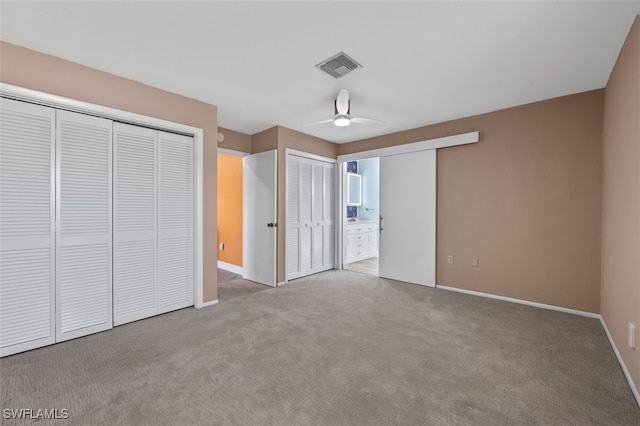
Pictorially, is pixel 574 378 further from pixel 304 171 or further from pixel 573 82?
pixel 304 171

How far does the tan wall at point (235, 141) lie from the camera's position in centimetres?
434

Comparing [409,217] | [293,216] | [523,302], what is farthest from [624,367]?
[293,216]

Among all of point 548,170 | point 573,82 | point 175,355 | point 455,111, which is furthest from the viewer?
point 455,111

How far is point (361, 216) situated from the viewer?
Answer: 24.1 ft

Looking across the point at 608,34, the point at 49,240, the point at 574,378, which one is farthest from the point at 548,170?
the point at 49,240

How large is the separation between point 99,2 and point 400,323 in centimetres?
354

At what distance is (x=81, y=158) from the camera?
2467 mm

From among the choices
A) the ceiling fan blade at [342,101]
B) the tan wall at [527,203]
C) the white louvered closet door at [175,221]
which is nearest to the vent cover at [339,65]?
the ceiling fan blade at [342,101]

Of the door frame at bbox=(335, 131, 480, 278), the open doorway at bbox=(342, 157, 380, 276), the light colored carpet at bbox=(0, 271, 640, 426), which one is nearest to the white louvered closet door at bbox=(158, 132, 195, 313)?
the light colored carpet at bbox=(0, 271, 640, 426)

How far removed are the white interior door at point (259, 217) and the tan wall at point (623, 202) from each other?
367cm

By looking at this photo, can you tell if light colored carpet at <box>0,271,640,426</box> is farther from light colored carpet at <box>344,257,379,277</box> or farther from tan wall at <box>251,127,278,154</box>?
tan wall at <box>251,127,278,154</box>

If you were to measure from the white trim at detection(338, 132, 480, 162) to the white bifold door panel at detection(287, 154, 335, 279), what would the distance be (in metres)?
0.75

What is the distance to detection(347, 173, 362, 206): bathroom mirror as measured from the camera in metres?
6.95

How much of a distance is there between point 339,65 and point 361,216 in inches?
206
